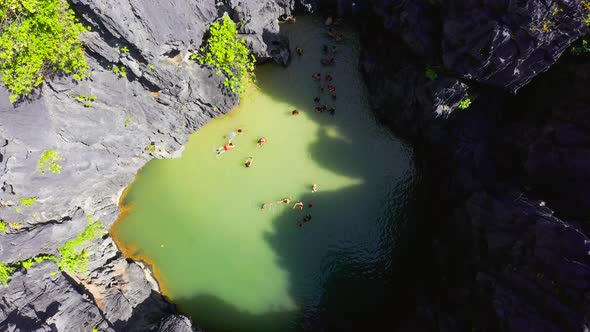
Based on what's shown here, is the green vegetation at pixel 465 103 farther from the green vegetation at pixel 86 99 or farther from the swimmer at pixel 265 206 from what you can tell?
the green vegetation at pixel 86 99

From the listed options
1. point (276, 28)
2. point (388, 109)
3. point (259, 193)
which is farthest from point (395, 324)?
point (276, 28)

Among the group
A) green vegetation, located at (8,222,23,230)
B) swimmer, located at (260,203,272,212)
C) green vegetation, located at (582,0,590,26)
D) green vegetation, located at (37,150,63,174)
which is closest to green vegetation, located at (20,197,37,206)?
green vegetation, located at (8,222,23,230)

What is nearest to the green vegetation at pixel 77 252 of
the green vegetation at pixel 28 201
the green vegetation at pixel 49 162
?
the green vegetation at pixel 28 201

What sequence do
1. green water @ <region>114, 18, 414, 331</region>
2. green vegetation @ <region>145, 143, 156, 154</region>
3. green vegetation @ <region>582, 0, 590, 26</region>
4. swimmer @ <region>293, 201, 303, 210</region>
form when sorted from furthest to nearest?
swimmer @ <region>293, 201, 303, 210</region> → green vegetation @ <region>145, 143, 156, 154</region> → green water @ <region>114, 18, 414, 331</region> → green vegetation @ <region>582, 0, 590, 26</region>

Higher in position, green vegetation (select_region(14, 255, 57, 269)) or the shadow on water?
the shadow on water

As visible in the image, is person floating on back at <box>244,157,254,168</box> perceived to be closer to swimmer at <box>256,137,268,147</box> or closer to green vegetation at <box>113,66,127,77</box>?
swimmer at <box>256,137,268,147</box>

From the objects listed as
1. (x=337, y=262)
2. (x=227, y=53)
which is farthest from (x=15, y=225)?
(x=337, y=262)
